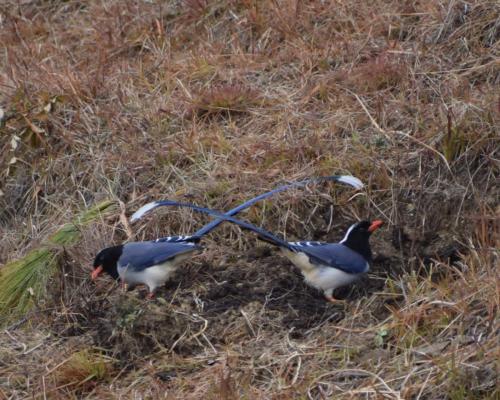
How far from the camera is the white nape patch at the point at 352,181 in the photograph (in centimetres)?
543

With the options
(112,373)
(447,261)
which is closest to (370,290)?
(447,261)

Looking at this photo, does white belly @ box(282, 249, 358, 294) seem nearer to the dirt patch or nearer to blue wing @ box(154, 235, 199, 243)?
the dirt patch

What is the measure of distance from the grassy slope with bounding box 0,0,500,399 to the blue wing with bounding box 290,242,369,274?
135mm

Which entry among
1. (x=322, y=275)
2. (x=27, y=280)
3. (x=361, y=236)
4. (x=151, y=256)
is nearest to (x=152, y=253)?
(x=151, y=256)

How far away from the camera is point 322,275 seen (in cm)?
514

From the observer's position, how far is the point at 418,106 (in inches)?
241

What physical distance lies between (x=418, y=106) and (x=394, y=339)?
6.28 ft

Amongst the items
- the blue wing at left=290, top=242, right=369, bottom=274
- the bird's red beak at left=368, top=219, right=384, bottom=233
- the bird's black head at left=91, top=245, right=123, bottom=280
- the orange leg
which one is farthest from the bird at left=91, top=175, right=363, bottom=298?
the orange leg

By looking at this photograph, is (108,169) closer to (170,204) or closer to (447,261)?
(170,204)

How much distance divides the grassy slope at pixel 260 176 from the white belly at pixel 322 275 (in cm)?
10

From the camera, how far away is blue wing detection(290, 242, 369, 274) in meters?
5.16

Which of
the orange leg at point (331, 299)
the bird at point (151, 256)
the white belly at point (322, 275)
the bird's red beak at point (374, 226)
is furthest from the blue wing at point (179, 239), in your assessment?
the bird's red beak at point (374, 226)

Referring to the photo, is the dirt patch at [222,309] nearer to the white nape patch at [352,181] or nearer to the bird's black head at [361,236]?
the bird's black head at [361,236]

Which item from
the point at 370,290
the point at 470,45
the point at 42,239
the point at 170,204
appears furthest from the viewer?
the point at 470,45
